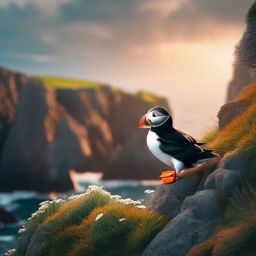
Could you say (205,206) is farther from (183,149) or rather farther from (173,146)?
(173,146)

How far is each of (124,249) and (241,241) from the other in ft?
9.58

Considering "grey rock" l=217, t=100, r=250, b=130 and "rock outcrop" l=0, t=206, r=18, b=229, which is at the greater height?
"grey rock" l=217, t=100, r=250, b=130

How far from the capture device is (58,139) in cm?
9012

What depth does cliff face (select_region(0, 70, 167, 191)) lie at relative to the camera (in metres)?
88.2

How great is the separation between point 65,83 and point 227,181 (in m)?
94.9

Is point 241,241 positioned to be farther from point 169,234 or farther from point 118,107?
point 118,107

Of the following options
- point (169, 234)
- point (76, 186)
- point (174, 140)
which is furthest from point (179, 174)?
point (76, 186)

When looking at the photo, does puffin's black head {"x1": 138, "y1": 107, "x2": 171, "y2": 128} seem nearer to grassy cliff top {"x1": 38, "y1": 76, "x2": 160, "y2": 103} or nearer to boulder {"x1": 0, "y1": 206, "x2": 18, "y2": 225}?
boulder {"x1": 0, "y1": 206, "x2": 18, "y2": 225}

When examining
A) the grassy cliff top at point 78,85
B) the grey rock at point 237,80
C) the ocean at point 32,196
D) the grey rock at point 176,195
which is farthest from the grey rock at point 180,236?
the grassy cliff top at point 78,85

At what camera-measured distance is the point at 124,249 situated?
1213 cm

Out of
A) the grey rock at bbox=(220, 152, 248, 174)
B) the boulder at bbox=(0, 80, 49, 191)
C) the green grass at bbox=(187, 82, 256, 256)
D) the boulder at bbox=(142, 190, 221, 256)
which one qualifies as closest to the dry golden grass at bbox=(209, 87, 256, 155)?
the green grass at bbox=(187, 82, 256, 256)

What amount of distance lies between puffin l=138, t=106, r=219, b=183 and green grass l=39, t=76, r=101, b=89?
8533 cm

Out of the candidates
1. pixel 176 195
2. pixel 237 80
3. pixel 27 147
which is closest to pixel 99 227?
pixel 176 195

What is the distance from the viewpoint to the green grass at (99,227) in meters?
12.1
